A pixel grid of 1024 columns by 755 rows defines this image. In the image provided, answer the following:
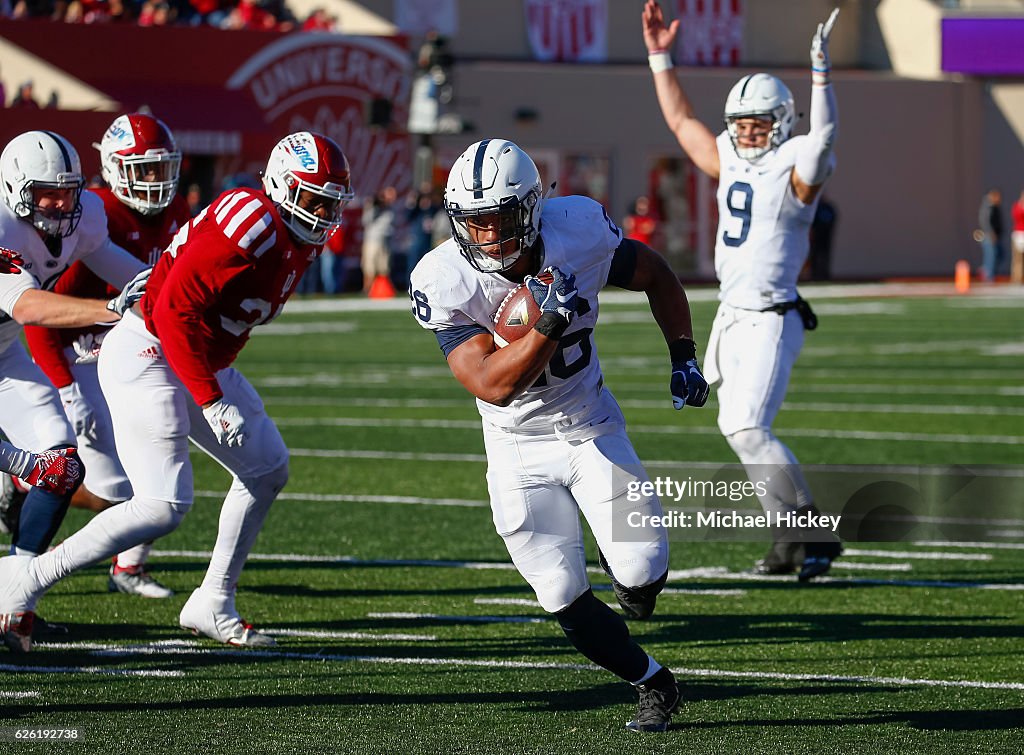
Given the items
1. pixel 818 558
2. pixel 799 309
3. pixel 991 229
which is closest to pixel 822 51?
pixel 799 309

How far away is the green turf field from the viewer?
194 inches

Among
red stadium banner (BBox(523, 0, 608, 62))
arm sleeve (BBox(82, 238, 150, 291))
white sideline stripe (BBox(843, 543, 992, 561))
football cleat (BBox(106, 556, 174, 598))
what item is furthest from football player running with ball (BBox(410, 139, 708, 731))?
red stadium banner (BBox(523, 0, 608, 62))

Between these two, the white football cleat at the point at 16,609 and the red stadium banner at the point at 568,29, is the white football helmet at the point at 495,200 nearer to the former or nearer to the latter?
the white football cleat at the point at 16,609

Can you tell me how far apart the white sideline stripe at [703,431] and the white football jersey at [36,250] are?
18.8 ft

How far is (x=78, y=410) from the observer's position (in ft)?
23.0

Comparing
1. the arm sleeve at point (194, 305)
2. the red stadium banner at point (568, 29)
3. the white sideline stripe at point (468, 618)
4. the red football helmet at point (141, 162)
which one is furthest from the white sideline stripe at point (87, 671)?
the red stadium banner at point (568, 29)

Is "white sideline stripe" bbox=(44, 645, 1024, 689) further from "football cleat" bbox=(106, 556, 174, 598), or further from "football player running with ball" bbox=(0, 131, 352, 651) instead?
"football cleat" bbox=(106, 556, 174, 598)

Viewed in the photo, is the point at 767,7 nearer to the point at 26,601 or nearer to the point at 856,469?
the point at 856,469

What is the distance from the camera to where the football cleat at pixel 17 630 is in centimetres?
580

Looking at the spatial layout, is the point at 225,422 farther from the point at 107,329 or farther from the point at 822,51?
the point at 822,51

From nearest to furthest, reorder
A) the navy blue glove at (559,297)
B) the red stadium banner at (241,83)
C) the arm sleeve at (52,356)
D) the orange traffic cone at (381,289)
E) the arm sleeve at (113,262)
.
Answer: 1. the navy blue glove at (559,297)
2. the arm sleeve at (113,262)
3. the arm sleeve at (52,356)
4. the orange traffic cone at (381,289)
5. the red stadium banner at (241,83)

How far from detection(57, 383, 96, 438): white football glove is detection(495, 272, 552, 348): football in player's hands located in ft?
8.83

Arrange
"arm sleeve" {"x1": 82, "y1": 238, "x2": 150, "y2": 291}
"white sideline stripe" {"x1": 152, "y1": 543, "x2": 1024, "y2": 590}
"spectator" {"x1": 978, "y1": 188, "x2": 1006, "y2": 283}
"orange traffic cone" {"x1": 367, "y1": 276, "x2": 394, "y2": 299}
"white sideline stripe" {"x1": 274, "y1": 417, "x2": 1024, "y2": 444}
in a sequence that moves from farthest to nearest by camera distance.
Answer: "spectator" {"x1": 978, "y1": 188, "x2": 1006, "y2": 283}, "orange traffic cone" {"x1": 367, "y1": 276, "x2": 394, "y2": 299}, "white sideline stripe" {"x1": 274, "y1": 417, "x2": 1024, "y2": 444}, "white sideline stripe" {"x1": 152, "y1": 543, "x2": 1024, "y2": 590}, "arm sleeve" {"x1": 82, "y1": 238, "x2": 150, "y2": 291}

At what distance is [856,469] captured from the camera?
9.99m
